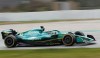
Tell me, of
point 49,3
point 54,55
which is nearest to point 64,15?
point 49,3

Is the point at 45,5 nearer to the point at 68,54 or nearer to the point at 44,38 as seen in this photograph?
the point at 44,38

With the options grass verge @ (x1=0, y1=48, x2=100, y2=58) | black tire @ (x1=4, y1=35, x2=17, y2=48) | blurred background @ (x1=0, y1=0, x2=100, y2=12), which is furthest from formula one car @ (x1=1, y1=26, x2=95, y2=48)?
blurred background @ (x1=0, y1=0, x2=100, y2=12)

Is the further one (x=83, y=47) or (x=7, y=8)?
(x=7, y=8)

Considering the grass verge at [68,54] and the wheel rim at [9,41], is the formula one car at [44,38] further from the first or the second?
the grass verge at [68,54]

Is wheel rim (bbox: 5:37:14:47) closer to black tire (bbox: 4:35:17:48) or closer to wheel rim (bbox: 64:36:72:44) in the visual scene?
black tire (bbox: 4:35:17:48)

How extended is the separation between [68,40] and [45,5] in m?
15.1

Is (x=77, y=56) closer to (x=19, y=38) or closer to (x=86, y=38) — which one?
(x=86, y=38)

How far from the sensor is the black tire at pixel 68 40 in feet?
29.3

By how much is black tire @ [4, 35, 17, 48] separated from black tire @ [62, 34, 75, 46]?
1.51 m

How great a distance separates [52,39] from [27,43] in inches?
33.3

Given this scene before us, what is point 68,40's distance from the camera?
358 inches

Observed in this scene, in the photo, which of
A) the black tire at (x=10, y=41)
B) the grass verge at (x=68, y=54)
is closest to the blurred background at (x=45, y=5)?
the black tire at (x=10, y=41)

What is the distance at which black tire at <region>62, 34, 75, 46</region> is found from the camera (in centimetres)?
894

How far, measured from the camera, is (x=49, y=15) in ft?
68.9
